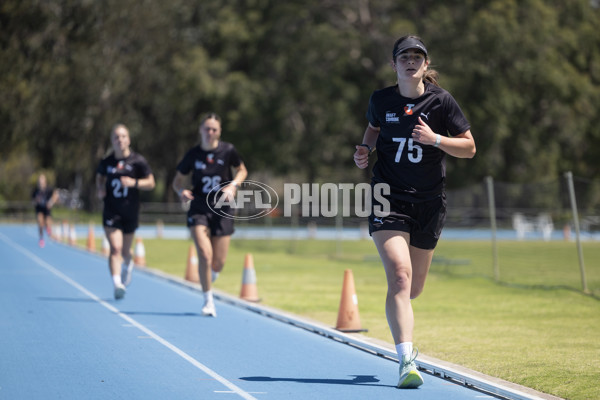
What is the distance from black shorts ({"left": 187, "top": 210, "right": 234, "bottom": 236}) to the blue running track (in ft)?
3.63

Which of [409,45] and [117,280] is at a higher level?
[409,45]

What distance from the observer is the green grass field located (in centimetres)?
861

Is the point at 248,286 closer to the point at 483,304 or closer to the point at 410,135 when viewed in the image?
the point at 483,304

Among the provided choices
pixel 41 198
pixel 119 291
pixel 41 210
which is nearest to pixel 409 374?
pixel 119 291

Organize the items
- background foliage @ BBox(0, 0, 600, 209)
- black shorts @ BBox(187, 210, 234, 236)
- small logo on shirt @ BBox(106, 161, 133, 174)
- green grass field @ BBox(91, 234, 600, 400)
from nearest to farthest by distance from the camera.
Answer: green grass field @ BBox(91, 234, 600, 400), black shorts @ BBox(187, 210, 234, 236), small logo on shirt @ BBox(106, 161, 133, 174), background foliage @ BBox(0, 0, 600, 209)

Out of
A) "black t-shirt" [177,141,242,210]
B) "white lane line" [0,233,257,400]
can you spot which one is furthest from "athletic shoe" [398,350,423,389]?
"black t-shirt" [177,141,242,210]

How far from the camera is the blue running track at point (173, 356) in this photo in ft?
23.4

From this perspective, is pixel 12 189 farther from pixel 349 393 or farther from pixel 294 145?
pixel 349 393

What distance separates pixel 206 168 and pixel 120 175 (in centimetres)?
223

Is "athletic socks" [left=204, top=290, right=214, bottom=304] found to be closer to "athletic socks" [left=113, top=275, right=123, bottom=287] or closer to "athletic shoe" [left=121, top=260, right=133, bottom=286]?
"athletic socks" [left=113, top=275, right=123, bottom=287]

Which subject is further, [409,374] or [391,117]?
[391,117]

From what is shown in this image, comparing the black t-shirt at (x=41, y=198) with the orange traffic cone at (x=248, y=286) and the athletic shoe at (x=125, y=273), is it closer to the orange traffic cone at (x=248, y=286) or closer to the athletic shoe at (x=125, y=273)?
the athletic shoe at (x=125, y=273)

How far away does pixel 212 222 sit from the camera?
1233 cm

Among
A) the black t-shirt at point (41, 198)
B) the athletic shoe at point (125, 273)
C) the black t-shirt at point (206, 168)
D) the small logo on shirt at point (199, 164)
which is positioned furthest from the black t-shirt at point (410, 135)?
the black t-shirt at point (41, 198)
